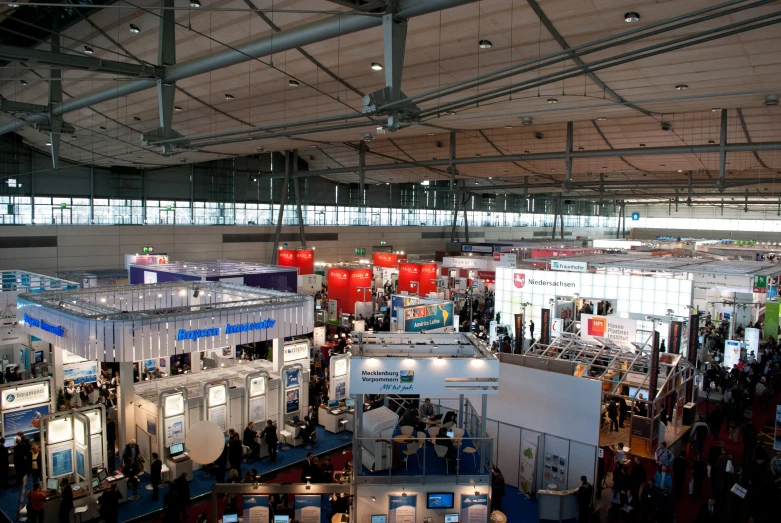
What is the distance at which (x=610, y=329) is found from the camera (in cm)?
1495

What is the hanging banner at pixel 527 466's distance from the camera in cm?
997

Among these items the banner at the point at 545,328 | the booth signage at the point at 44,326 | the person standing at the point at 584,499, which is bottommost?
the person standing at the point at 584,499

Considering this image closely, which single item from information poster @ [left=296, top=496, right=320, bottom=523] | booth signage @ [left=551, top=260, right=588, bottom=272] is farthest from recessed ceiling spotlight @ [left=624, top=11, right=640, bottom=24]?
booth signage @ [left=551, top=260, right=588, bottom=272]

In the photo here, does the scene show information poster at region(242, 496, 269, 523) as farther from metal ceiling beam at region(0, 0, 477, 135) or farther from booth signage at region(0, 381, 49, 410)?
metal ceiling beam at region(0, 0, 477, 135)

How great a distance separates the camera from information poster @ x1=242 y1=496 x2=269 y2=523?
781 cm

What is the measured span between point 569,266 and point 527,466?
994 cm

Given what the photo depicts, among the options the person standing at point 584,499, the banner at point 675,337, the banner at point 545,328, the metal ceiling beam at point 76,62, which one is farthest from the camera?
the banner at point 545,328

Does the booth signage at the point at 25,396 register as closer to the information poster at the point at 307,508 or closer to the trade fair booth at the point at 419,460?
the information poster at the point at 307,508

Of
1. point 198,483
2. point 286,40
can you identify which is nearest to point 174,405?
point 198,483

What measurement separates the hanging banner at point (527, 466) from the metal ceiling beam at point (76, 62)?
10.3 meters

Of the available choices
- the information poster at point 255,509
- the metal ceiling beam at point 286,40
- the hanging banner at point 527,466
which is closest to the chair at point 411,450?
the information poster at point 255,509

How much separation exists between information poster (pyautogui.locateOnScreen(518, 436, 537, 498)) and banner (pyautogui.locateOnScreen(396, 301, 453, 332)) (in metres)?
6.67

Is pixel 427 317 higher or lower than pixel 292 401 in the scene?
higher

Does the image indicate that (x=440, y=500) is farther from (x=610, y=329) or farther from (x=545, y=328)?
(x=545, y=328)
